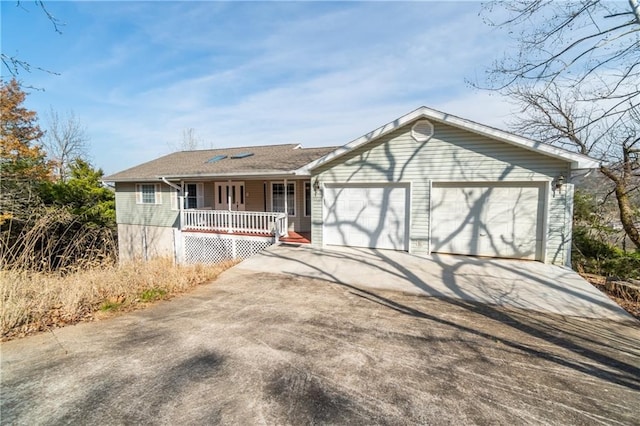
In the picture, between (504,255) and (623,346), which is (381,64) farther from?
(623,346)

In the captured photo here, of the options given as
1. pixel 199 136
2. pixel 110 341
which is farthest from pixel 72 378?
pixel 199 136

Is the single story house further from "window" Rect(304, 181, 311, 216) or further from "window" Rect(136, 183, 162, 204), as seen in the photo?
"window" Rect(136, 183, 162, 204)

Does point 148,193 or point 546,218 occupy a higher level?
point 148,193

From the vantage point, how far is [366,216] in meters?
9.86

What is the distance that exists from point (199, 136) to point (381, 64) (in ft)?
95.2

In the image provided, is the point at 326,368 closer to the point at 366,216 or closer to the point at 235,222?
the point at 366,216

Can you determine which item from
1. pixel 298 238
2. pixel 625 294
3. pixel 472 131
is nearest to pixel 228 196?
pixel 298 238

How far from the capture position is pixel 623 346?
13.5 ft

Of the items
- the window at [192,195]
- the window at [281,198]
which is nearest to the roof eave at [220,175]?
the window at [192,195]

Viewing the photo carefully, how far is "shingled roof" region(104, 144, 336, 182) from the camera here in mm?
11530

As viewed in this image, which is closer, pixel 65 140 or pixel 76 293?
→ pixel 76 293

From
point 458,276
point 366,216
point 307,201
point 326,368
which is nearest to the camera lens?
point 326,368

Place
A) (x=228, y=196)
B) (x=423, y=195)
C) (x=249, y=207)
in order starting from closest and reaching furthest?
(x=423, y=195) < (x=228, y=196) < (x=249, y=207)

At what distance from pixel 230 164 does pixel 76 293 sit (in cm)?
915
